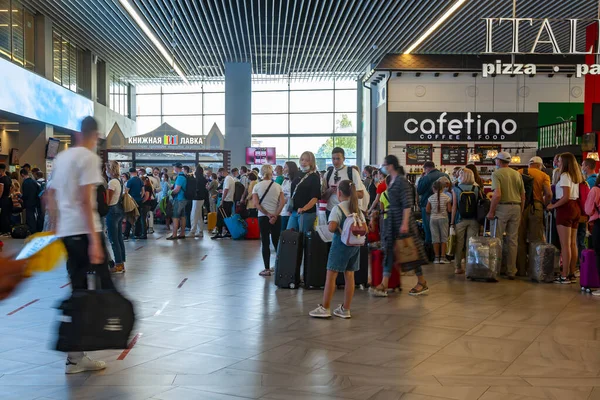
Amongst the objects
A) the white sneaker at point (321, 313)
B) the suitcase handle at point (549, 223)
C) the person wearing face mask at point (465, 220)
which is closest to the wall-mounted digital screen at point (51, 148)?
the person wearing face mask at point (465, 220)

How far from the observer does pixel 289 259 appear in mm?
7328

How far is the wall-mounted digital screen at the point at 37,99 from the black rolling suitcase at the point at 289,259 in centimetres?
1059

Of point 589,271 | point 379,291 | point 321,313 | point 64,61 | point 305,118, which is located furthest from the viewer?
point 305,118

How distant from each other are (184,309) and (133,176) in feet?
23.2

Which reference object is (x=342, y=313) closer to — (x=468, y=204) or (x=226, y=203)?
(x=468, y=204)

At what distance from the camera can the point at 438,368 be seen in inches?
167

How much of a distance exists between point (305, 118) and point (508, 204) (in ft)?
74.5

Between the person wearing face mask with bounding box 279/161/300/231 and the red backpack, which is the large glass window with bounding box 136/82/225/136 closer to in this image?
the person wearing face mask with bounding box 279/161/300/231

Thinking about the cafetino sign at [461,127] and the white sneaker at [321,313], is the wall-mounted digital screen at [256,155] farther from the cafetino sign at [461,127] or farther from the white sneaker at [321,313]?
the white sneaker at [321,313]

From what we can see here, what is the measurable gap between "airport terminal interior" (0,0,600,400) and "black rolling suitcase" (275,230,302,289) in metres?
0.03

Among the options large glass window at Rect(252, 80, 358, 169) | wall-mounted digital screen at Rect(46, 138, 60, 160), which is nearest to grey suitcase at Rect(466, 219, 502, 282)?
wall-mounted digital screen at Rect(46, 138, 60, 160)

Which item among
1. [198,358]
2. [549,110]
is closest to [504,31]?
[549,110]

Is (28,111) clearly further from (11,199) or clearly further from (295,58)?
(295,58)

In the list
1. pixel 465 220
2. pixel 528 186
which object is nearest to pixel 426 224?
pixel 465 220
